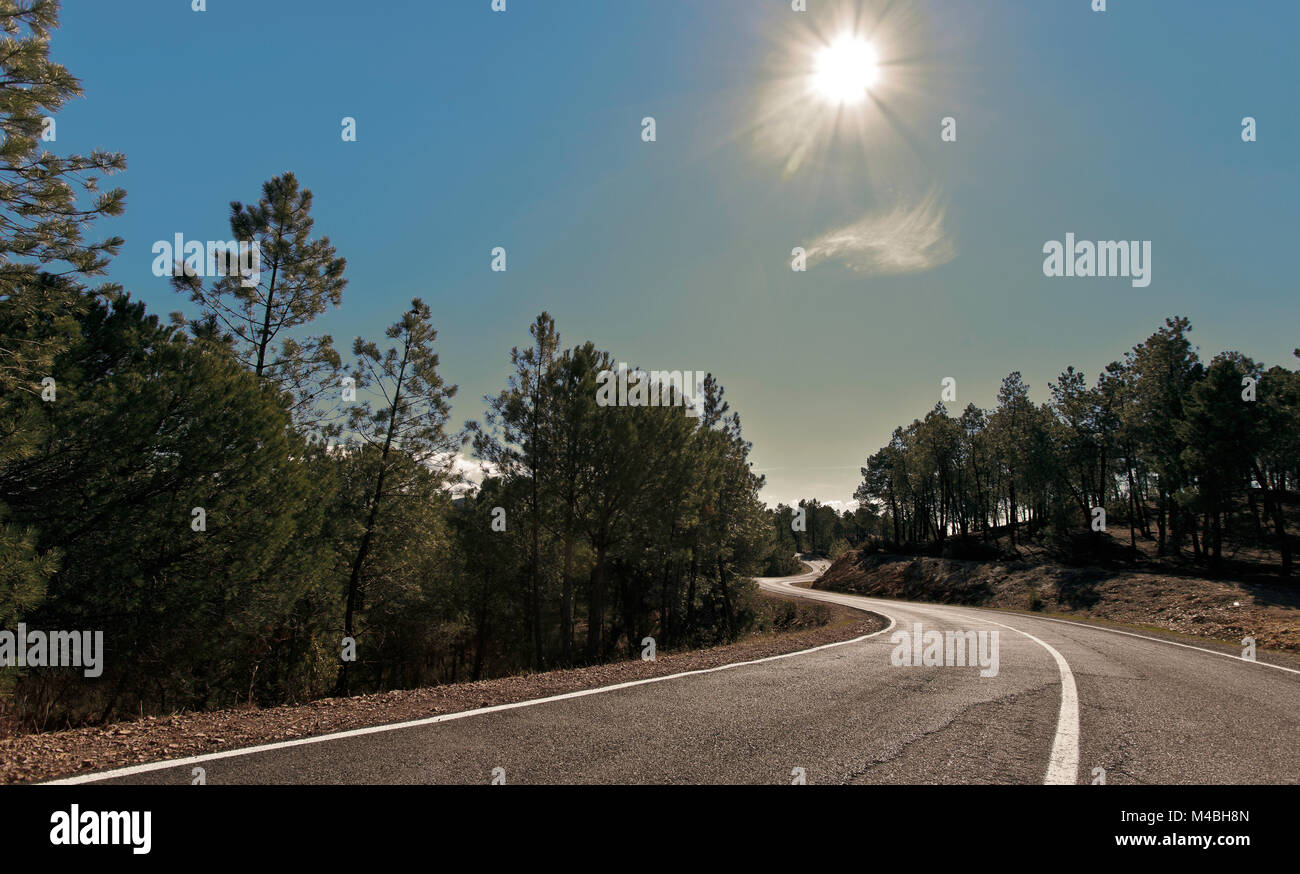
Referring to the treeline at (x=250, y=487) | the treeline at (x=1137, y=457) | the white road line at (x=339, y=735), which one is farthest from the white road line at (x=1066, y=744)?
the treeline at (x=1137, y=457)

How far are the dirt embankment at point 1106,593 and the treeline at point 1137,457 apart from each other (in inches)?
172

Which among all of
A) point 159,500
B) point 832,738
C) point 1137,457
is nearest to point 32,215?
point 159,500

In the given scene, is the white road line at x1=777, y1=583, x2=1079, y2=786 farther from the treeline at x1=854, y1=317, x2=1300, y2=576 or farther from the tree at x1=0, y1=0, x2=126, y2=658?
the treeline at x1=854, y1=317, x2=1300, y2=576

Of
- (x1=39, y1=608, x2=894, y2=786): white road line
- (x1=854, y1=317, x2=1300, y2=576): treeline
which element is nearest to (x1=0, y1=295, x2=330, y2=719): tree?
(x1=39, y1=608, x2=894, y2=786): white road line

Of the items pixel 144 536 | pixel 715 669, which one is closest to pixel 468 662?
pixel 144 536

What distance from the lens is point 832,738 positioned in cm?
486

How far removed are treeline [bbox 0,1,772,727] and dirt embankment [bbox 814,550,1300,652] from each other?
20.2m

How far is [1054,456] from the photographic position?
4538cm

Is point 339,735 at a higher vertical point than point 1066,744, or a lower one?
higher

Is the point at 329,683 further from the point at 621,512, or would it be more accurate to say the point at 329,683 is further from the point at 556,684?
the point at 556,684

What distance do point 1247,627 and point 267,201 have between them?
36.3m

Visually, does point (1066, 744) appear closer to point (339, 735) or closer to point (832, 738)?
point (832, 738)

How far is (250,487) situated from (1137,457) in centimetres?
6135

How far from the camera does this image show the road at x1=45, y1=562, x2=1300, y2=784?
12.9ft
